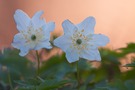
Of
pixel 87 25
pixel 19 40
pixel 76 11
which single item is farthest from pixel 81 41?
pixel 76 11

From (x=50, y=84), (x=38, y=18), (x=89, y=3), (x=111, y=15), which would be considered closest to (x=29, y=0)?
(x=89, y=3)

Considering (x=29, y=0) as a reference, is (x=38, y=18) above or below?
below

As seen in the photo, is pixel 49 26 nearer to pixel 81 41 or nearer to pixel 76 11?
pixel 81 41

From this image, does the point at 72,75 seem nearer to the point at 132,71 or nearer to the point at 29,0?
the point at 132,71

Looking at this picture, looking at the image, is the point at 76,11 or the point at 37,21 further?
the point at 76,11

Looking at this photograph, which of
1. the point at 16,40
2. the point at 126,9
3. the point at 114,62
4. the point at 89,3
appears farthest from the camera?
the point at 89,3

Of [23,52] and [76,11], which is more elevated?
[76,11]
